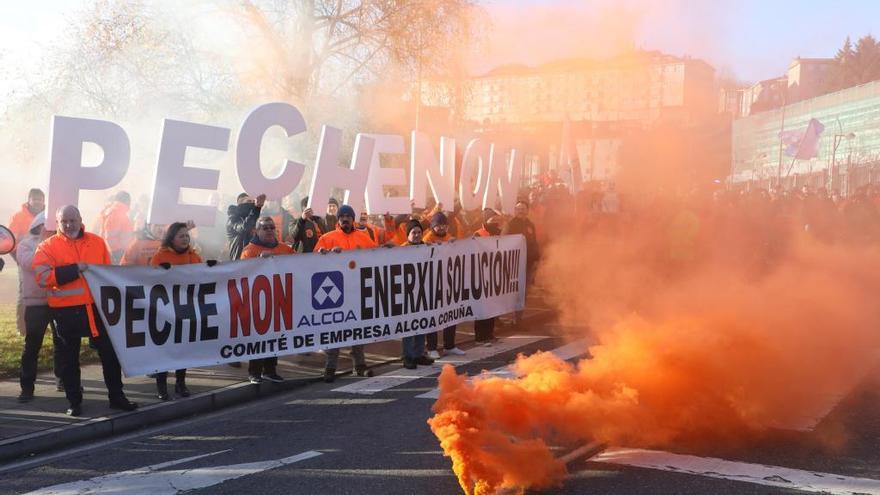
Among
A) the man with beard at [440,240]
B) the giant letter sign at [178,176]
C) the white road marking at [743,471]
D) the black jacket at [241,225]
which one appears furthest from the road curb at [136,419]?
the white road marking at [743,471]

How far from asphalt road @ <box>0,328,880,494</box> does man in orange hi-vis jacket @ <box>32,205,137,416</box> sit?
0.76 m

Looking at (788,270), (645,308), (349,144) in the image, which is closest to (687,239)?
(788,270)

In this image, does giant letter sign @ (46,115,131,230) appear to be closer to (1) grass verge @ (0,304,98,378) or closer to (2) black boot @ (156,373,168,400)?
(2) black boot @ (156,373,168,400)

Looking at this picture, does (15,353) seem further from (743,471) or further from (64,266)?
(743,471)

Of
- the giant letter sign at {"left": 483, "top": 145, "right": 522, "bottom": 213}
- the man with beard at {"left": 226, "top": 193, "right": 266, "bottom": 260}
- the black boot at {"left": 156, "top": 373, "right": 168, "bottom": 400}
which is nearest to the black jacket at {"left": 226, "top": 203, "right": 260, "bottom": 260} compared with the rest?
the man with beard at {"left": 226, "top": 193, "right": 266, "bottom": 260}

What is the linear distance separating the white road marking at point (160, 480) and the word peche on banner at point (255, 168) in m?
2.73

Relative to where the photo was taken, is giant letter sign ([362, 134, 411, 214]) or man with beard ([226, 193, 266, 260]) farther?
giant letter sign ([362, 134, 411, 214])

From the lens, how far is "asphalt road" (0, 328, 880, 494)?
5000mm

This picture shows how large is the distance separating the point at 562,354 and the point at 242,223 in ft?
13.9

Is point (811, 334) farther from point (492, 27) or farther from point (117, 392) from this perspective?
point (492, 27)

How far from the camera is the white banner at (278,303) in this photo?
7.04 meters

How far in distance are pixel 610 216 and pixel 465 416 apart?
1384cm

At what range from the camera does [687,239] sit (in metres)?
14.5

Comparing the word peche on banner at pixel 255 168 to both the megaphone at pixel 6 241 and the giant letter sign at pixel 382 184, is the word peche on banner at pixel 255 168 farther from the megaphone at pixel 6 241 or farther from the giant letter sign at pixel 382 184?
the megaphone at pixel 6 241
